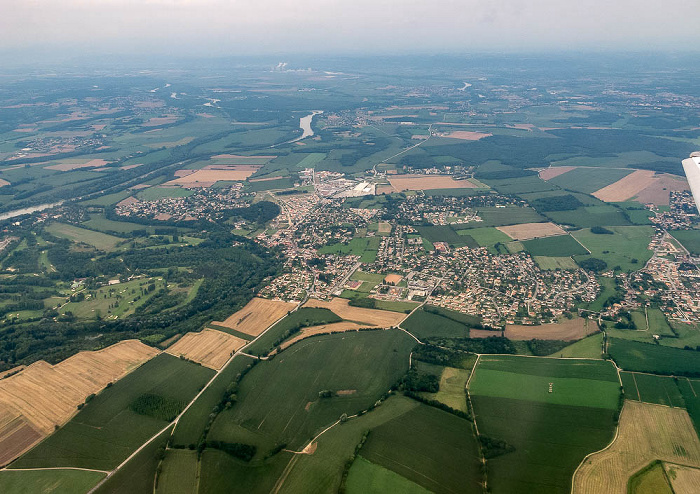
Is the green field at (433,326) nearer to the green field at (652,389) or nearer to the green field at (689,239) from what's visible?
the green field at (652,389)

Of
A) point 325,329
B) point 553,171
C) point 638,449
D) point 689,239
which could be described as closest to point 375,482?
point 638,449

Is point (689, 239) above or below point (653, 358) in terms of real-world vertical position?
above

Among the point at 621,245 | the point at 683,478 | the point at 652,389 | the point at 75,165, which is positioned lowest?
the point at 75,165

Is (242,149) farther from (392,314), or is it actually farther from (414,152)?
(392,314)

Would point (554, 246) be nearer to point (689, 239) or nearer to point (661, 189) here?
point (689, 239)

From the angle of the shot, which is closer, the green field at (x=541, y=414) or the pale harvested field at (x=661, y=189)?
the green field at (x=541, y=414)

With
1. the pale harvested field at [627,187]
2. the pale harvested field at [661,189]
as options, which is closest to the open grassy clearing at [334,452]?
the pale harvested field at [627,187]

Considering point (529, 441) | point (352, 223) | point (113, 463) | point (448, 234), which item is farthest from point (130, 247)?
point (529, 441)
